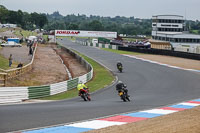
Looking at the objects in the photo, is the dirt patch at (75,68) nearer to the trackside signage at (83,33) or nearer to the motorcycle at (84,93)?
the motorcycle at (84,93)

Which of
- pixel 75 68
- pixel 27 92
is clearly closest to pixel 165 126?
pixel 27 92

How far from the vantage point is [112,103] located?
18.2m

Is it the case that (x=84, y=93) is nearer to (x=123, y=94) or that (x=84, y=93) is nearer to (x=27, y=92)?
(x=123, y=94)

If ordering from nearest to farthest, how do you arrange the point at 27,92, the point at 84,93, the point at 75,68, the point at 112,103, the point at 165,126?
1. the point at 165,126
2. the point at 112,103
3. the point at 84,93
4. the point at 27,92
5. the point at 75,68

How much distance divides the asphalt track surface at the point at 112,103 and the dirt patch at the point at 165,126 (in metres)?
2.00

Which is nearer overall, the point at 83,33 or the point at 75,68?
the point at 75,68

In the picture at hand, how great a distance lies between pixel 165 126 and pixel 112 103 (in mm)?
6543

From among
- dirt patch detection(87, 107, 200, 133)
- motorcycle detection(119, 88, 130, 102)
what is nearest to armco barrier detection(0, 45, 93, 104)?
motorcycle detection(119, 88, 130, 102)

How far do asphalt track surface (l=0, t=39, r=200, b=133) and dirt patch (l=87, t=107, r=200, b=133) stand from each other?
200 centimetres

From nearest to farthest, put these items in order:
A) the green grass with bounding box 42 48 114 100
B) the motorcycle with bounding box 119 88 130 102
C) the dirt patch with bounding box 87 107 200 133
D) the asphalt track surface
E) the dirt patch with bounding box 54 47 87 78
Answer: the dirt patch with bounding box 87 107 200 133, the asphalt track surface, the motorcycle with bounding box 119 88 130 102, the green grass with bounding box 42 48 114 100, the dirt patch with bounding box 54 47 87 78

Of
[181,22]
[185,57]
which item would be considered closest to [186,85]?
[185,57]

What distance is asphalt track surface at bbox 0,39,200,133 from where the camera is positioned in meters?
12.5

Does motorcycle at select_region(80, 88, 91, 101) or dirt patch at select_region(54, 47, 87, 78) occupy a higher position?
motorcycle at select_region(80, 88, 91, 101)

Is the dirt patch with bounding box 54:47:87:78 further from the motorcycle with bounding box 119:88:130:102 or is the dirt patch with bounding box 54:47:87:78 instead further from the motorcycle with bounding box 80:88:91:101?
the motorcycle with bounding box 119:88:130:102
